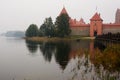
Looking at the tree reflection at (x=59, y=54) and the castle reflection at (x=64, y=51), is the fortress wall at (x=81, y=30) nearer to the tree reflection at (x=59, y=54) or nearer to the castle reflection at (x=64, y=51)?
the castle reflection at (x=64, y=51)

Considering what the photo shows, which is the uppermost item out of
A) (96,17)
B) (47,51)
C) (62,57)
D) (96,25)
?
(96,17)

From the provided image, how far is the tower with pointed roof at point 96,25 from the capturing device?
324ft

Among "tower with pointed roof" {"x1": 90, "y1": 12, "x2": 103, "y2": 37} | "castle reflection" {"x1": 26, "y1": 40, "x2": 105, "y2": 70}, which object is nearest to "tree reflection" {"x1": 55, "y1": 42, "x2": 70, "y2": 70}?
"castle reflection" {"x1": 26, "y1": 40, "x2": 105, "y2": 70}

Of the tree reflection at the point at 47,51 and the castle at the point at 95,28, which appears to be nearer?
the tree reflection at the point at 47,51

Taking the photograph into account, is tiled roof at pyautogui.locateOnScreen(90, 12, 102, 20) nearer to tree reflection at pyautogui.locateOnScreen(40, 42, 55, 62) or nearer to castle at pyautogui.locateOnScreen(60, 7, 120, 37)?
castle at pyautogui.locateOnScreen(60, 7, 120, 37)

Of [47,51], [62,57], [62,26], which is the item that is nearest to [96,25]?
[62,26]

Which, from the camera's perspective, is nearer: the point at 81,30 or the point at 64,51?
the point at 64,51

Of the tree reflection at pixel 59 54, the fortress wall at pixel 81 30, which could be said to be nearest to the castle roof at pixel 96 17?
the fortress wall at pixel 81 30

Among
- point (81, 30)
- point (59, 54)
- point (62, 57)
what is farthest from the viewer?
point (81, 30)

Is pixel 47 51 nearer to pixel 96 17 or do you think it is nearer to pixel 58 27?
pixel 58 27

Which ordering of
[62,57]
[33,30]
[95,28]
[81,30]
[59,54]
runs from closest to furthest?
1. [62,57]
2. [59,54]
3. [95,28]
4. [81,30]
5. [33,30]

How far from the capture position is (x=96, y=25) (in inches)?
3898

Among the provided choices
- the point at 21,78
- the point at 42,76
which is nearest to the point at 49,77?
the point at 42,76

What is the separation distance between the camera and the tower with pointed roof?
98812 millimetres
